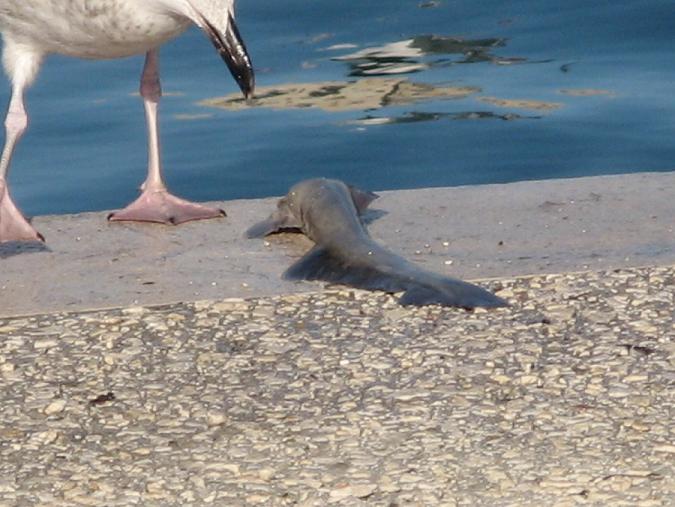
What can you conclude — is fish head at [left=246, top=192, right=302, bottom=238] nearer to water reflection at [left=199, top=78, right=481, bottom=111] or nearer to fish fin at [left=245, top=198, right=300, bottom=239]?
fish fin at [left=245, top=198, right=300, bottom=239]

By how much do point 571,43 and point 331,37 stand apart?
5.70ft

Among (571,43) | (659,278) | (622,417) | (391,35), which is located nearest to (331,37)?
(391,35)

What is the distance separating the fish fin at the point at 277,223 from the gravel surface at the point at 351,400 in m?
0.63

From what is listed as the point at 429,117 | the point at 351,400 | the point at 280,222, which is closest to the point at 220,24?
the point at 280,222

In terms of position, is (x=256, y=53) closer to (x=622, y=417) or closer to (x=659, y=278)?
(x=659, y=278)

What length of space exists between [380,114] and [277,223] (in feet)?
17.6

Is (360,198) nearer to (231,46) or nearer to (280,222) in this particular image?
(280,222)

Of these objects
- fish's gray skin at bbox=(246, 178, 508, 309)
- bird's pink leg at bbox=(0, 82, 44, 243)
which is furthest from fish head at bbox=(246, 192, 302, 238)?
bird's pink leg at bbox=(0, 82, 44, 243)

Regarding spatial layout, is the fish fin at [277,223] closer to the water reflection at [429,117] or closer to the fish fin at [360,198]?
the fish fin at [360,198]

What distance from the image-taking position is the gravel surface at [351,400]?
4.11 m

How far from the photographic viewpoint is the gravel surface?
411cm

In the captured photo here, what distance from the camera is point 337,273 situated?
17.7ft

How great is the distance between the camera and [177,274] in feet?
18.1

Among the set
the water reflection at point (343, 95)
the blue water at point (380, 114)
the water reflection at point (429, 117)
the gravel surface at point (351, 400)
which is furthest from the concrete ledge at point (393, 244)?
the water reflection at point (343, 95)
